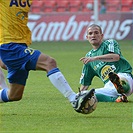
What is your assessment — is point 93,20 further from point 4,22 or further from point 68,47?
point 4,22

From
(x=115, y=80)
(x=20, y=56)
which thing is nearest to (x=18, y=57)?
(x=20, y=56)

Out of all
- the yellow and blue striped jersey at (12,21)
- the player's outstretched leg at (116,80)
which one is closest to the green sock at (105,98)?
the player's outstretched leg at (116,80)

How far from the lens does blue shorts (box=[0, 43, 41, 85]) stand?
780cm

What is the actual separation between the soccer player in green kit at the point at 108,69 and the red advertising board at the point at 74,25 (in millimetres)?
16338

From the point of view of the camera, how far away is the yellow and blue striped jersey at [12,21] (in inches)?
315

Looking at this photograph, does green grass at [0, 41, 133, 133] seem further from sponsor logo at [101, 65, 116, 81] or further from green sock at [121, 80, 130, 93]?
sponsor logo at [101, 65, 116, 81]

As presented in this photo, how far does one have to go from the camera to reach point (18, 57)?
7.84 meters

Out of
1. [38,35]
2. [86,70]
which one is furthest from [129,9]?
[86,70]

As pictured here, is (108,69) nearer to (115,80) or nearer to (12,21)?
(115,80)

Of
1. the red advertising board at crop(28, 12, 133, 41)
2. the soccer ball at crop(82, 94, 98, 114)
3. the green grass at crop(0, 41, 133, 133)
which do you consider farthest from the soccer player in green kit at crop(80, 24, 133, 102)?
the red advertising board at crop(28, 12, 133, 41)

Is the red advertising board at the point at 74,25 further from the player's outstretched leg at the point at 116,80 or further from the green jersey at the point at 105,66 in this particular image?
the player's outstretched leg at the point at 116,80

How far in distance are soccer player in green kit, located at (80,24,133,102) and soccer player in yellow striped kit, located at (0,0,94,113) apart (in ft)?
4.32

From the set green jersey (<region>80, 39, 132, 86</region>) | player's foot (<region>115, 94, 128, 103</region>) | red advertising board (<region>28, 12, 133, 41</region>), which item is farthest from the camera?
red advertising board (<region>28, 12, 133, 41</region>)

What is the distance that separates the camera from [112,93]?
959cm
